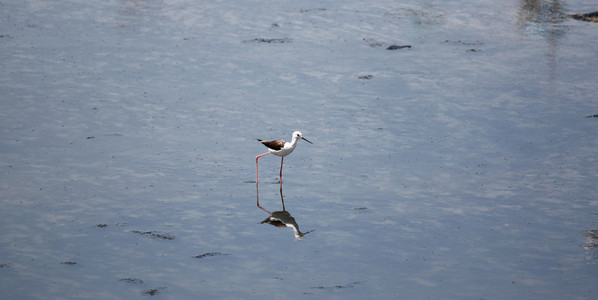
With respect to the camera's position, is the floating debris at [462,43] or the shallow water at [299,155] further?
the floating debris at [462,43]

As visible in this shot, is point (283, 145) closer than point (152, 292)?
No

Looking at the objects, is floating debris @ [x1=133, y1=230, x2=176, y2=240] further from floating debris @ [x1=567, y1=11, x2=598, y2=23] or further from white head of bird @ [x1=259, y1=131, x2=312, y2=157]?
floating debris @ [x1=567, y1=11, x2=598, y2=23]

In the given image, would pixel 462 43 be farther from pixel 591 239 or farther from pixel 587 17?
pixel 591 239

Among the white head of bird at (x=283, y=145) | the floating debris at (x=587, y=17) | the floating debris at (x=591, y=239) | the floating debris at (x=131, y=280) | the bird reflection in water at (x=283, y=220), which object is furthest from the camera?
the floating debris at (x=587, y=17)

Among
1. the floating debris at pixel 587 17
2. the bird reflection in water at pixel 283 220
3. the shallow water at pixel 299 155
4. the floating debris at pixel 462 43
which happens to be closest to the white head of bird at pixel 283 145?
the shallow water at pixel 299 155

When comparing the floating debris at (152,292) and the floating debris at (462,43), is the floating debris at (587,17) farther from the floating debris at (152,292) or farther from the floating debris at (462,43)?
the floating debris at (152,292)

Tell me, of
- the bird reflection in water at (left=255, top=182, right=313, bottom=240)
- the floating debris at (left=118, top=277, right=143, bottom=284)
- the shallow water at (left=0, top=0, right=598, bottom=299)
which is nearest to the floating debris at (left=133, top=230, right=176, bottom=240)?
the shallow water at (left=0, top=0, right=598, bottom=299)

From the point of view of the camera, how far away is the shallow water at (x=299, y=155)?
Answer: 13781 mm

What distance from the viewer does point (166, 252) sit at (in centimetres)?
1436

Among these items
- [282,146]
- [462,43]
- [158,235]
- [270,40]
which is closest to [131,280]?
[158,235]

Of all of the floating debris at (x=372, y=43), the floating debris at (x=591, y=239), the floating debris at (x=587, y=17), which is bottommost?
the floating debris at (x=591, y=239)

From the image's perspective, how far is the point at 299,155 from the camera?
19.8 metres

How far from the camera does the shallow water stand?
1378 centimetres

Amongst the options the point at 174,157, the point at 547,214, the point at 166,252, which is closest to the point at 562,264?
the point at 547,214
